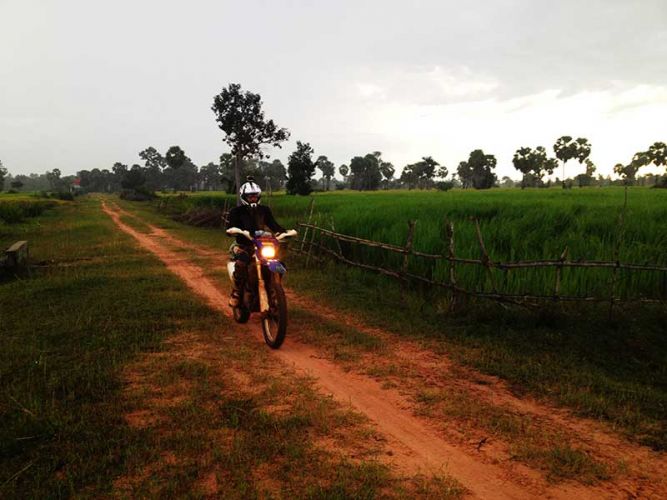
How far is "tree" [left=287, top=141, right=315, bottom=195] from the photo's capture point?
139ft

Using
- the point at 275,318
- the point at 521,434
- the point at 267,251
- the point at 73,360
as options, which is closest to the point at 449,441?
the point at 521,434

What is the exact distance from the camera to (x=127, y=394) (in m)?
3.73

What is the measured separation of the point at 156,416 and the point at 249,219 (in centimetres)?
278

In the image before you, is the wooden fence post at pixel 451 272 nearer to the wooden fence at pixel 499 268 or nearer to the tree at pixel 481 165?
the wooden fence at pixel 499 268

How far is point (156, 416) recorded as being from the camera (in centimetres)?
336

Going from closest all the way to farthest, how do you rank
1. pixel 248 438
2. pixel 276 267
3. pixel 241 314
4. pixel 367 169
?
pixel 248 438, pixel 276 267, pixel 241 314, pixel 367 169

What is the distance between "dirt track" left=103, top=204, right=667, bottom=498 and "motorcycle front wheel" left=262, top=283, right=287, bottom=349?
0.19m

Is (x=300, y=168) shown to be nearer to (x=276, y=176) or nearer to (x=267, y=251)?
(x=267, y=251)

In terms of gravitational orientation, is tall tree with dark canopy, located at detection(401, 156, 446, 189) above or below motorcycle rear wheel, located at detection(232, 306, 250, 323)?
above

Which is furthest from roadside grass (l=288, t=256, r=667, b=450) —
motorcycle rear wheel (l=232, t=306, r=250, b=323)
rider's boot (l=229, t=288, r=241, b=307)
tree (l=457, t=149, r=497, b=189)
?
tree (l=457, t=149, r=497, b=189)

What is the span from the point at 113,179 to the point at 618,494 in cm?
13575

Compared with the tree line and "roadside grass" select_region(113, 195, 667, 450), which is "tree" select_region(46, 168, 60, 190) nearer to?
the tree line

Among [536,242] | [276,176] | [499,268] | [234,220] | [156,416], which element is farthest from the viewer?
[276,176]

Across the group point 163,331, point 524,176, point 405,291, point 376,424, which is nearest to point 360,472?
point 376,424
